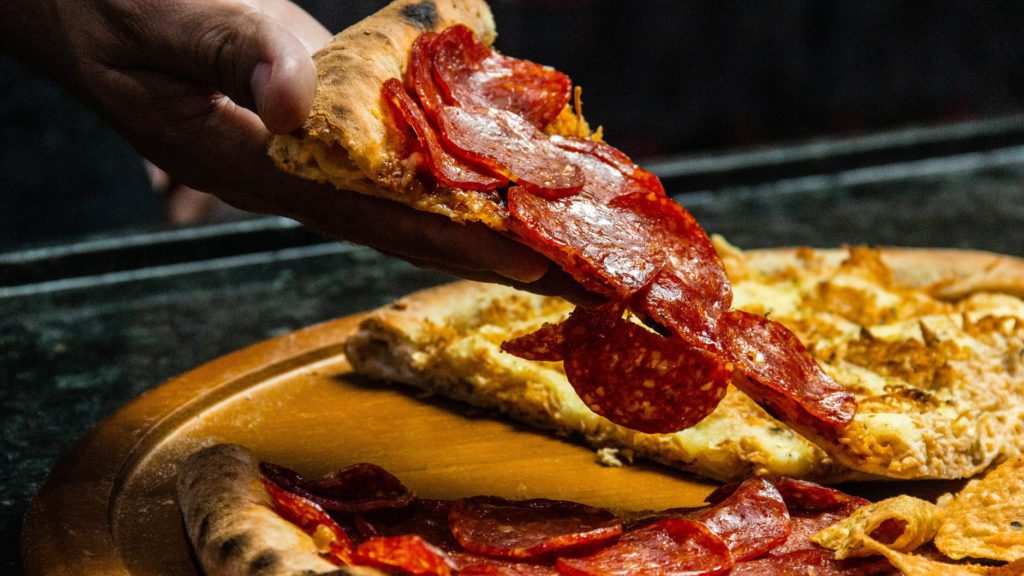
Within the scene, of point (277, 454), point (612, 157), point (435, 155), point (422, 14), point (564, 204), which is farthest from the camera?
point (277, 454)

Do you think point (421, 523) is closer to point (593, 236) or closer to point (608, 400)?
point (608, 400)

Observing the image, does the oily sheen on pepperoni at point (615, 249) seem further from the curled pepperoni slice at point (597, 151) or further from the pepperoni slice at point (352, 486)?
the pepperoni slice at point (352, 486)

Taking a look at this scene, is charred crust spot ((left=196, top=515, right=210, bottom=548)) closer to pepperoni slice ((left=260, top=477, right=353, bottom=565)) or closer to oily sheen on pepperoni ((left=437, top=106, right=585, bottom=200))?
pepperoni slice ((left=260, top=477, right=353, bottom=565))

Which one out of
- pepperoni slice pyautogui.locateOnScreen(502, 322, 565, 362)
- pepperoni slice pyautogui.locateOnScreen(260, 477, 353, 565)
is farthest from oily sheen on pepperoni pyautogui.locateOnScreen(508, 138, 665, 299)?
pepperoni slice pyautogui.locateOnScreen(260, 477, 353, 565)

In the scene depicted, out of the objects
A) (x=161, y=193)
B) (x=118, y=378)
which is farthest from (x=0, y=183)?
(x=118, y=378)

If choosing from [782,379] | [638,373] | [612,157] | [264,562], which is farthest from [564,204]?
[264,562]

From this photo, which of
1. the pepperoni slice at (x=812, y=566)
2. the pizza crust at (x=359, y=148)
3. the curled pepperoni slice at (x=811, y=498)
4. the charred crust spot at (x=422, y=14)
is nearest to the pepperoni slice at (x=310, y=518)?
the pizza crust at (x=359, y=148)
